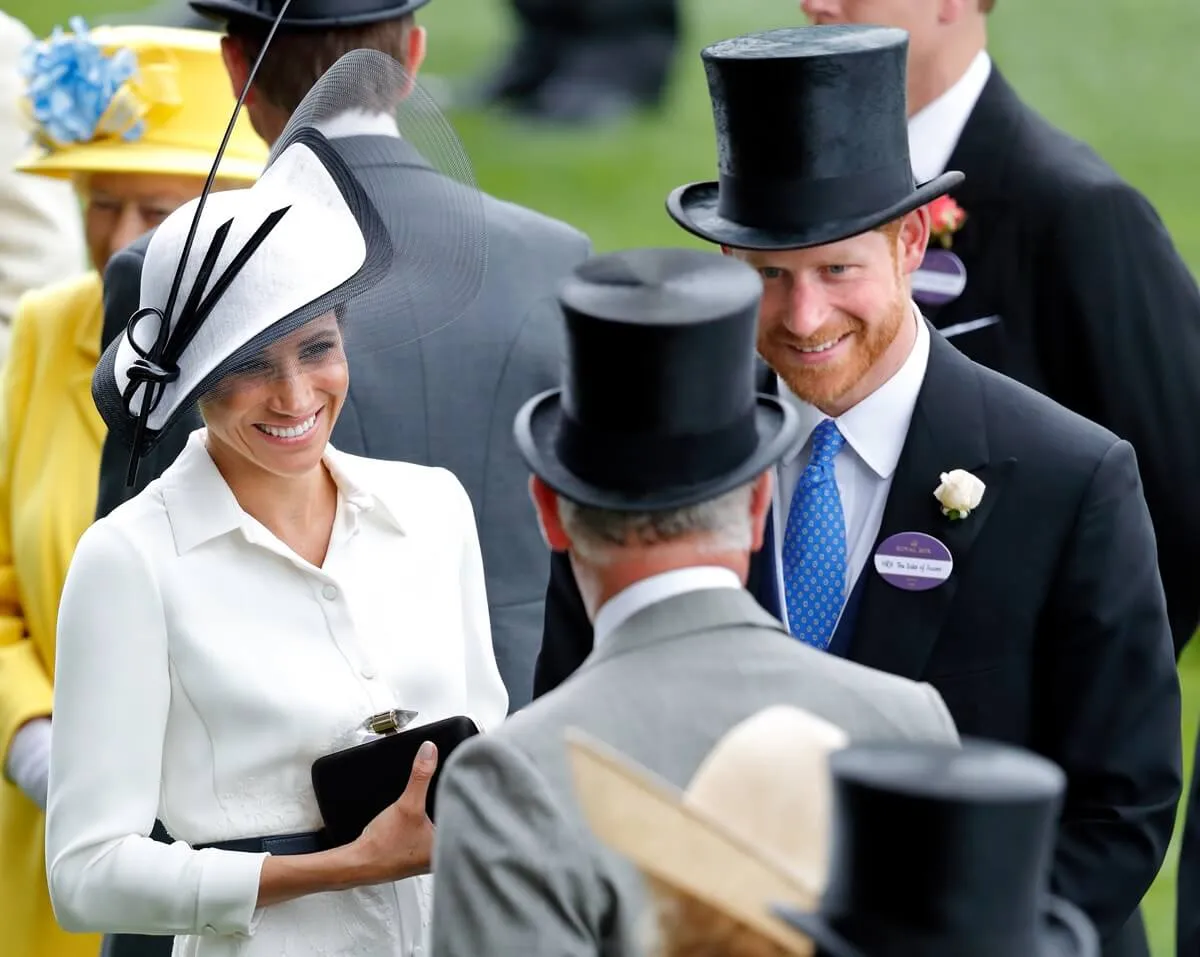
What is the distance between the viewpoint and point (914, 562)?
3258 millimetres

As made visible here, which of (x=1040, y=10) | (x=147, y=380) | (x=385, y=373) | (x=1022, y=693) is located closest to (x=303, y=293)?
(x=147, y=380)

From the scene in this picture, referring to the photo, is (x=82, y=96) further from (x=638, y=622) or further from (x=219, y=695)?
(x=638, y=622)

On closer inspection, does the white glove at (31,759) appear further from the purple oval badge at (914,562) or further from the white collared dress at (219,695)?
the purple oval badge at (914,562)

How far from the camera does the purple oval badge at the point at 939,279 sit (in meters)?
4.33

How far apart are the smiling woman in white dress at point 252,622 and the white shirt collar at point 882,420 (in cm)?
59

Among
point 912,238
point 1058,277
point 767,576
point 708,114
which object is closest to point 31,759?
point 767,576

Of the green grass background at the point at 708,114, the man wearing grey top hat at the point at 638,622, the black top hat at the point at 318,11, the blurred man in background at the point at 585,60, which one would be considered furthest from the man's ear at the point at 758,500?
the blurred man in background at the point at 585,60

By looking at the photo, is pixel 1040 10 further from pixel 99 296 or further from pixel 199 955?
pixel 199 955

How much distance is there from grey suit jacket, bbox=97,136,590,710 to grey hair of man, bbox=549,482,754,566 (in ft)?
4.19

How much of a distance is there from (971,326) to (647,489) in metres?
1.86

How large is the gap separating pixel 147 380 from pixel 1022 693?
1306 mm

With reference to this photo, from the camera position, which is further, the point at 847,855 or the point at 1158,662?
the point at 1158,662

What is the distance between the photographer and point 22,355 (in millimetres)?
4488

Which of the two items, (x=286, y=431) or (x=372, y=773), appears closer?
(x=372, y=773)
